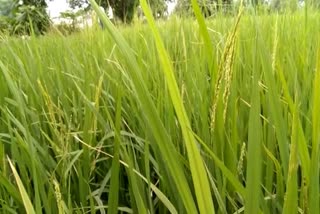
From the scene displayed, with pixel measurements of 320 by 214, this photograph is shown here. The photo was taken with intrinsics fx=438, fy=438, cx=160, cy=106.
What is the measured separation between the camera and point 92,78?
658 mm

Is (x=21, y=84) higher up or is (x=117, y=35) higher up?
(x=117, y=35)

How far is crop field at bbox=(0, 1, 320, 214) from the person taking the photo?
245mm

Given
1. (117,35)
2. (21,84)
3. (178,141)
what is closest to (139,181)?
(178,141)

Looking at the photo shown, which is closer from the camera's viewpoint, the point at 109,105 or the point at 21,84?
the point at 109,105

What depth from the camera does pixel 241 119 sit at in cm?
50

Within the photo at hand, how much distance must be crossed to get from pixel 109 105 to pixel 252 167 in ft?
1.34

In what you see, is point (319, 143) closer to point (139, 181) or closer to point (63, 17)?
point (139, 181)

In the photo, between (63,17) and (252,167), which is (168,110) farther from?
(63,17)

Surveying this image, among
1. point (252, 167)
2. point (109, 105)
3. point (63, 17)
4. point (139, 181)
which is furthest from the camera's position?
point (63, 17)

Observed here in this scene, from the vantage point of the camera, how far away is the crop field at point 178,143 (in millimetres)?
245

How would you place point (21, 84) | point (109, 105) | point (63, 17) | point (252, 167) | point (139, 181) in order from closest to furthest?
1. point (252, 167)
2. point (139, 181)
3. point (109, 105)
4. point (21, 84)
5. point (63, 17)

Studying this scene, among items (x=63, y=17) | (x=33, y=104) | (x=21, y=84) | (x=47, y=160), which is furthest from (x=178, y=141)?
(x=63, y=17)

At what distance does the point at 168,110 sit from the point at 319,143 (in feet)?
0.80

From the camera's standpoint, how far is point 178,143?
459 mm
